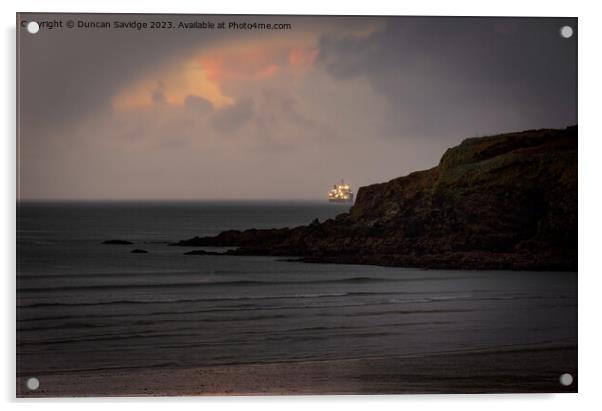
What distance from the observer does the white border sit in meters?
4.44

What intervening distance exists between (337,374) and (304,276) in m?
0.54

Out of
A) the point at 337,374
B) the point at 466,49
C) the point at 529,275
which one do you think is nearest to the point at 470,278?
the point at 529,275

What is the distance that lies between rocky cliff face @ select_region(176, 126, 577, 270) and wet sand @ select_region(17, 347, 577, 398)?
501mm

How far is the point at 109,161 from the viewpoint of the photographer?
457 centimetres

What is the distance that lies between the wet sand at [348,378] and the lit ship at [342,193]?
33.2 inches

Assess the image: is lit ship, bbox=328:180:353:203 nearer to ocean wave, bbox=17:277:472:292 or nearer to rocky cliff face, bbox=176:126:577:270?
rocky cliff face, bbox=176:126:577:270

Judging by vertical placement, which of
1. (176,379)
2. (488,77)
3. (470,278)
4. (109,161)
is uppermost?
(488,77)

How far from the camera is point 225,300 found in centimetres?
458

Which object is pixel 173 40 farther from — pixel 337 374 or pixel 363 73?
pixel 337 374

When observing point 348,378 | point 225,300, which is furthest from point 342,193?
point 348,378

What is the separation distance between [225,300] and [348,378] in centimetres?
75

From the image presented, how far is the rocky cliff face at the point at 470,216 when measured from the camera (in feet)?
15.4
